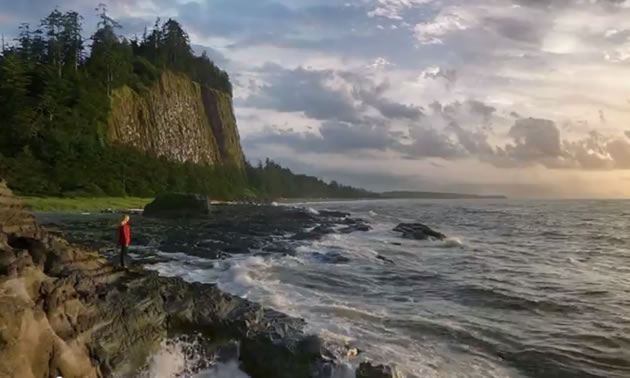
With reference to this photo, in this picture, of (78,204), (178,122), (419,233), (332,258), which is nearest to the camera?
(332,258)

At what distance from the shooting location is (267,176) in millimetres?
175500

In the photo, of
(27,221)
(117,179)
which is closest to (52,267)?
(27,221)

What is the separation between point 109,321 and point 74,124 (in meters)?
70.5

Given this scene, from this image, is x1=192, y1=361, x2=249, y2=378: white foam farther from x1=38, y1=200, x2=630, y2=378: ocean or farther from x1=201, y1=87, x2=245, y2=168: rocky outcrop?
x1=201, y1=87, x2=245, y2=168: rocky outcrop

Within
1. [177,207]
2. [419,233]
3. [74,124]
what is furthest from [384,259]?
[74,124]

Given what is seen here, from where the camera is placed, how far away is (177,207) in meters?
50.1

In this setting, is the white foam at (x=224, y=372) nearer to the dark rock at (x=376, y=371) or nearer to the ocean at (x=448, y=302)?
the ocean at (x=448, y=302)

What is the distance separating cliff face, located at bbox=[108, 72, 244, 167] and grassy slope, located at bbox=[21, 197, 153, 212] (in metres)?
23.2

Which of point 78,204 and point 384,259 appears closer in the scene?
point 384,259

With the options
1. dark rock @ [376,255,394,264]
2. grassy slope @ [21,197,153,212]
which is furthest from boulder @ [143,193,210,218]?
dark rock @ [376,255,394,264]

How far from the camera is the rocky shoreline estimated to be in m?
8.09

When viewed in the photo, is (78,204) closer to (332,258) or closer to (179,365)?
(332,258)

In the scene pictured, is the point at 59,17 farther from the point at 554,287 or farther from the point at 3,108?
the point at 554,287

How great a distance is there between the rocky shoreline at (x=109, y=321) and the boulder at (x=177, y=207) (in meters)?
35.2
